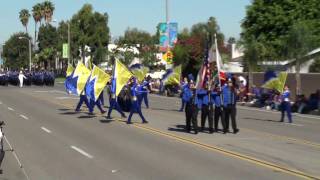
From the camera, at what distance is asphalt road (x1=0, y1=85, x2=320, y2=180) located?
12070 millimetres

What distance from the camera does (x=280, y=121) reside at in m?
25.6

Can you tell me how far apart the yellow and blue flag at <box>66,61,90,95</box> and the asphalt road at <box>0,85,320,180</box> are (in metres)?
2.92

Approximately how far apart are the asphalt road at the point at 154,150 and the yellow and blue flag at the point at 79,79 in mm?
2923

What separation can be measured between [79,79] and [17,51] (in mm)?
113715

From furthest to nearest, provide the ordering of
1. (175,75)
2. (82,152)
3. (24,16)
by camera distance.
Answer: (24,16)
(175,75)
(82,152)

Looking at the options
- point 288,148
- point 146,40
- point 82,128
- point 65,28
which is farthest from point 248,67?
point 65,28

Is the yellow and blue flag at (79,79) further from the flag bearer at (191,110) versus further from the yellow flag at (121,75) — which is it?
the flag bearer at (191,110)

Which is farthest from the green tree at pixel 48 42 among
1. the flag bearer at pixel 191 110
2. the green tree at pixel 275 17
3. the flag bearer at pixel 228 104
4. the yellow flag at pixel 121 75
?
the flag bearer at pixel 228 104

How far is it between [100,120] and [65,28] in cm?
Answer: 7994

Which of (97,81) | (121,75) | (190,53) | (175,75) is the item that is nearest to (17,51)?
(190,53)

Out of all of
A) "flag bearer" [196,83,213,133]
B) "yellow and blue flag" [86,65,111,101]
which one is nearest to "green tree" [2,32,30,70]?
"yellow and blue flag" [86,65,111,101]

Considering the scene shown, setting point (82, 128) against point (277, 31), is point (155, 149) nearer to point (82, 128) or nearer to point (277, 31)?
point (82, 128)

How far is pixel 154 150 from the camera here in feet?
51.0

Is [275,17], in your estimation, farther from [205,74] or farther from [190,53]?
[205,74]
